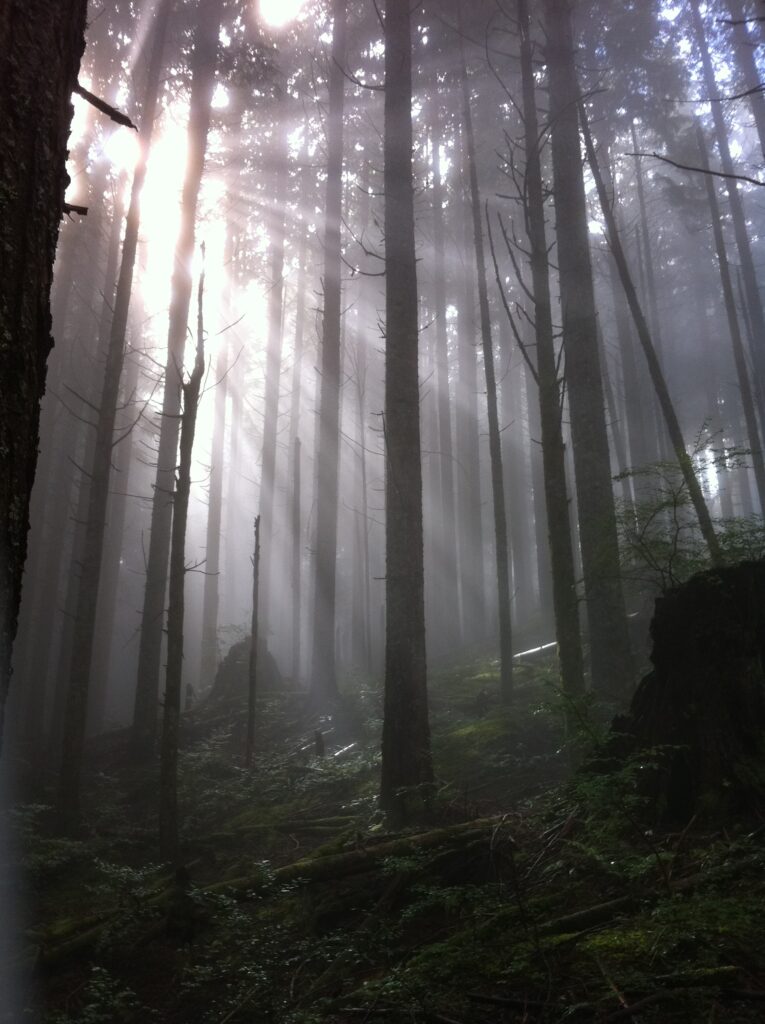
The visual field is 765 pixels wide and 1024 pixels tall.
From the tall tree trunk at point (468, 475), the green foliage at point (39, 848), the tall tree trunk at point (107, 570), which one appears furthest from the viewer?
the tall tree trunk at point (468, 475)

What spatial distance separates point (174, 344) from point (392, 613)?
8.72 meters

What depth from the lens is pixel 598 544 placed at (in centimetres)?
923

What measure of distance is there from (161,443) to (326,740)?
7.13 metres

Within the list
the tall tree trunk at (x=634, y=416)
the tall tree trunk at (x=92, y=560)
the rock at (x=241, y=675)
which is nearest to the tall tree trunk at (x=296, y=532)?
the rock at (x=241, y=675)

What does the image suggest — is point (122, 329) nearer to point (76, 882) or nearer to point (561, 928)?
point (76, 882)

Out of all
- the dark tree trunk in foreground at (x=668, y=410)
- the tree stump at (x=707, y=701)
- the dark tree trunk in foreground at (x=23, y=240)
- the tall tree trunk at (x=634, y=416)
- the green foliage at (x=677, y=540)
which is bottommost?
the tree stump at (x=707, y=701)

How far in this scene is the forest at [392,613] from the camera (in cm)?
345

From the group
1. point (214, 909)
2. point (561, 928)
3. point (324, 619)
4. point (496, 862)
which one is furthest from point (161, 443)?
point (561, 928)

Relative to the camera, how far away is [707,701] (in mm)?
5238

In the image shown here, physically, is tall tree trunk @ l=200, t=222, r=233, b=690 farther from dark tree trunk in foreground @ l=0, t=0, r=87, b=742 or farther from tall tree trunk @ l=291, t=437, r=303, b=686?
dark tree trunk in foreground @ l=0, t=0, r=87, b=742

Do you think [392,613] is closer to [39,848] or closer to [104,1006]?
[104,1006]

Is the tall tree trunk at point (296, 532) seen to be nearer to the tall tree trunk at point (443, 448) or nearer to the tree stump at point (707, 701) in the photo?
the tall tree trunk at point (443, 448)

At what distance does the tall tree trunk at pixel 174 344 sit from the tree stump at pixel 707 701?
1047 centimetres

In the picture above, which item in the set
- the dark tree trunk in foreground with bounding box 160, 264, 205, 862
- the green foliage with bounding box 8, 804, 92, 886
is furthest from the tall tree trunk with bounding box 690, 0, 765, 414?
the green foliage with bounding box 8, 804, 92, 886
